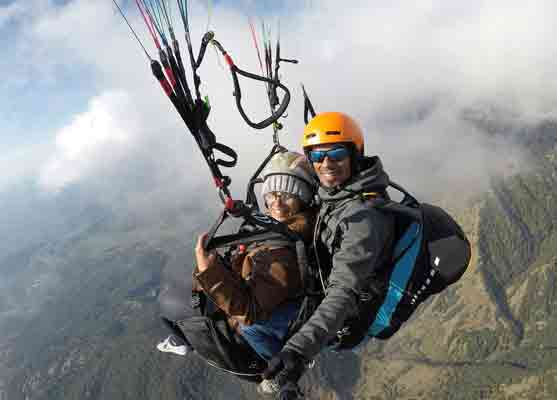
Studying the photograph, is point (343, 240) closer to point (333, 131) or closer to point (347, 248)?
point (347, 248)

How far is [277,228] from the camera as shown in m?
4.77

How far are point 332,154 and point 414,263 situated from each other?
6.01 feet

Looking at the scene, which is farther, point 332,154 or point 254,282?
point 332,154

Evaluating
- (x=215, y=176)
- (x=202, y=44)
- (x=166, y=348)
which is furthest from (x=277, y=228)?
(x=166, y=348)

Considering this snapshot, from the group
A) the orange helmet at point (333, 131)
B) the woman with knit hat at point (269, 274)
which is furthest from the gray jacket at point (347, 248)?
the woman with knit hat at point (269, 274)

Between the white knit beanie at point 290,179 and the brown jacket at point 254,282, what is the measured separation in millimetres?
1137

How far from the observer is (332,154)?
5266 millimetres

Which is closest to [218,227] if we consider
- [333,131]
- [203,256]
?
[203,256]

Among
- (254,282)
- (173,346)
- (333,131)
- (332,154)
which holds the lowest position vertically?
(173,346)

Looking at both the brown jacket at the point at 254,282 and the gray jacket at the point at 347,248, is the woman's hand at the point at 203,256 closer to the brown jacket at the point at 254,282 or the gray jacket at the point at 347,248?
the brown jacket at the point at 254,282

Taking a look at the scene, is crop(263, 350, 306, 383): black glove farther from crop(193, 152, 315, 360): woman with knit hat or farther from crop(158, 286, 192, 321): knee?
crop(158, 286, 192, 321): knee

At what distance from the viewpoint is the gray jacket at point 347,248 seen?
3799 millimetres

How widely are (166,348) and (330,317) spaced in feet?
11.3

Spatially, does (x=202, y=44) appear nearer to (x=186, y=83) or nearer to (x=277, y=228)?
A: (x=186, y=83)
